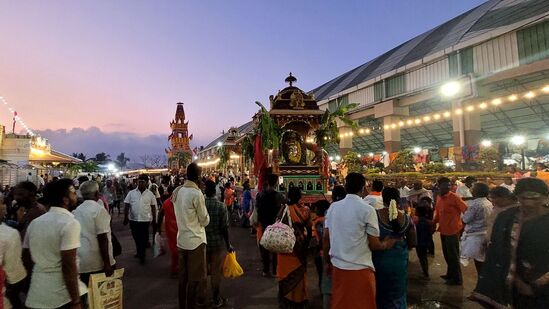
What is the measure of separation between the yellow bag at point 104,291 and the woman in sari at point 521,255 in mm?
3583

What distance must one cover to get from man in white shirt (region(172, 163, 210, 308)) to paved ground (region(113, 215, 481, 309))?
772 millimetres

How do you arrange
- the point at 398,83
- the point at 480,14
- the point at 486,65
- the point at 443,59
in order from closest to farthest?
the point at 486,65 < the point at 443,59 < the point at 480,14 < the point at 398,83

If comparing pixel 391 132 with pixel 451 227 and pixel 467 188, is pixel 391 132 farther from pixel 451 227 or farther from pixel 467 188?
pixel 451 227

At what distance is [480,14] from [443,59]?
11.8 ft

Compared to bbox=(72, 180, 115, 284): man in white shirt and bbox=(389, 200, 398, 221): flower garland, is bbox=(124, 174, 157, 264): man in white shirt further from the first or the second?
bbox=(389, 200, 398, 221): flower garland

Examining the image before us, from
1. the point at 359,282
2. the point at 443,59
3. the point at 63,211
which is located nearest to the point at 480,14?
the point at 443,59

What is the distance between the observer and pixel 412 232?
395 cm

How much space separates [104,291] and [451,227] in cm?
558

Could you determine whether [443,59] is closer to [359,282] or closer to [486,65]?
[486,65]

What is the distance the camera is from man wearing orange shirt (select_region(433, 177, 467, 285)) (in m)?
5.99

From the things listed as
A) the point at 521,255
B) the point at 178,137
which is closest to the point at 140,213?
the point at 521,255

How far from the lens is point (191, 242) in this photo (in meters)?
4.53

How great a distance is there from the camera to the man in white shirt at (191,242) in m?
4.55

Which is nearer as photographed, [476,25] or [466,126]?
[476,25]
